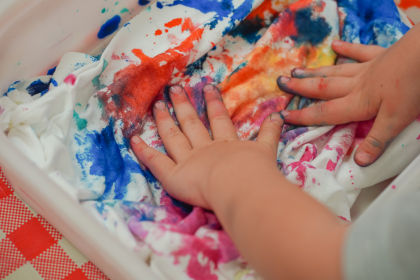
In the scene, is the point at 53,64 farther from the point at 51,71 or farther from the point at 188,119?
the point at 188,119

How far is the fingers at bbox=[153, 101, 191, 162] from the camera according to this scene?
0.64m

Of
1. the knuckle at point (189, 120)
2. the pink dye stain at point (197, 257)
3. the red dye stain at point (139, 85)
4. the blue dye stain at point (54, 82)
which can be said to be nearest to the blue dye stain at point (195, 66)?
the red dye stain at point (139, 85)

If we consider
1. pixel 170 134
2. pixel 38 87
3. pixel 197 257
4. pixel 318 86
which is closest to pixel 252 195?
pixel 197 257

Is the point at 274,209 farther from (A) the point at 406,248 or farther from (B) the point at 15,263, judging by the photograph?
(B) the point at 15,263

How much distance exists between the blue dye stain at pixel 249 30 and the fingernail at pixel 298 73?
109 mm

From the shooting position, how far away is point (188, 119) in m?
0.68

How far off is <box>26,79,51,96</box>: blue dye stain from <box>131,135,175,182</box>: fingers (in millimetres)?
182

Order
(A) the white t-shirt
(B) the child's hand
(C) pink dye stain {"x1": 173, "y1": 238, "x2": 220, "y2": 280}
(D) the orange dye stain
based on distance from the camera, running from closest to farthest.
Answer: (A) the white t-shirt
(C) pink dye stain {"x1": 173, "y1": 238, "x2": 220, "y2": 280}
(B) the child's hand
(D) the orange dye stain

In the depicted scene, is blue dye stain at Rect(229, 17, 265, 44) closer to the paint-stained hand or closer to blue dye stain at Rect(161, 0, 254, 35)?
blue dye stain at Rect(161, 0, 254, 35)

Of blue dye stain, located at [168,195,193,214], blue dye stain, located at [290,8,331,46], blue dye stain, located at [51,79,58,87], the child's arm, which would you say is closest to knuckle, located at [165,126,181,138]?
the child's arm

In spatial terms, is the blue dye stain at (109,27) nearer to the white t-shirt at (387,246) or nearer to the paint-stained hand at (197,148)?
the paint-stained hand at (197,148)

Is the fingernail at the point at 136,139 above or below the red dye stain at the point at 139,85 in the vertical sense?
below

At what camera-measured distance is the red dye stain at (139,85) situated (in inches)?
27.2

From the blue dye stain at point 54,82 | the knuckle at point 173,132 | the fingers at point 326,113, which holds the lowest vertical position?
the fingers at point 326,113
